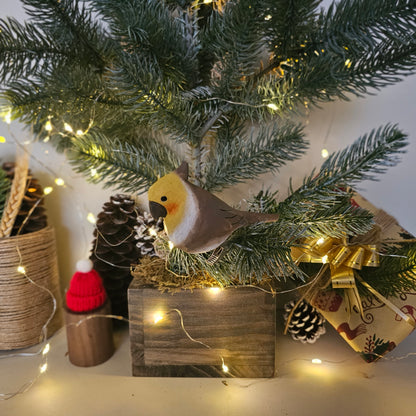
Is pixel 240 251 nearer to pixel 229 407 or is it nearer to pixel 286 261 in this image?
pixel 286 261

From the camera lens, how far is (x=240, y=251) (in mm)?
461

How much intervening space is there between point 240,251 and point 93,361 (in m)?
0.31

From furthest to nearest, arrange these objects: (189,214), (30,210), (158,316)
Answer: (30,210), (158,316), (189,214)

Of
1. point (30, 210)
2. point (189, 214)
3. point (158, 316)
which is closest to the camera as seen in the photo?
point (189, 214)

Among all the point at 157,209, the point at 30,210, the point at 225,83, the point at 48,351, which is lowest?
the point at 48,351

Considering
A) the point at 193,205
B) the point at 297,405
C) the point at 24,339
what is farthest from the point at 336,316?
the point at 24,339

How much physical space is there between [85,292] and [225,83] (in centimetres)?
39

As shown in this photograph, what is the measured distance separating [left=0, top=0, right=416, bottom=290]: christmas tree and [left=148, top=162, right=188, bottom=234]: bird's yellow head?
87 millimetres

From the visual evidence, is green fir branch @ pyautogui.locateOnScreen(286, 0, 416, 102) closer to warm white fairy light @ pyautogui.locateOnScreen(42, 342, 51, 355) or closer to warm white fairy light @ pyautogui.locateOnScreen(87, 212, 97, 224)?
warm white fairy light @ pyautogui.locateOnScreen(87, 212, 97, 224)

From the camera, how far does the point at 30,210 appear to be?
614 millimetres

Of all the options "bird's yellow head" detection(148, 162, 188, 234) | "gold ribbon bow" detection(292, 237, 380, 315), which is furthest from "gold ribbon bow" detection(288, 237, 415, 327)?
"bird's yellow head" detection(148, 162, 188, 234)

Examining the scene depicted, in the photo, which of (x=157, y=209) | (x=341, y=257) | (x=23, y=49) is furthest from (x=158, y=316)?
(x=23, y=49)

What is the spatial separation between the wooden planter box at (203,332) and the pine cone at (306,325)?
0.34ft

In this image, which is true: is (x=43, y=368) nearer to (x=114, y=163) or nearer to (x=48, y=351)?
(x=48, y=351)
